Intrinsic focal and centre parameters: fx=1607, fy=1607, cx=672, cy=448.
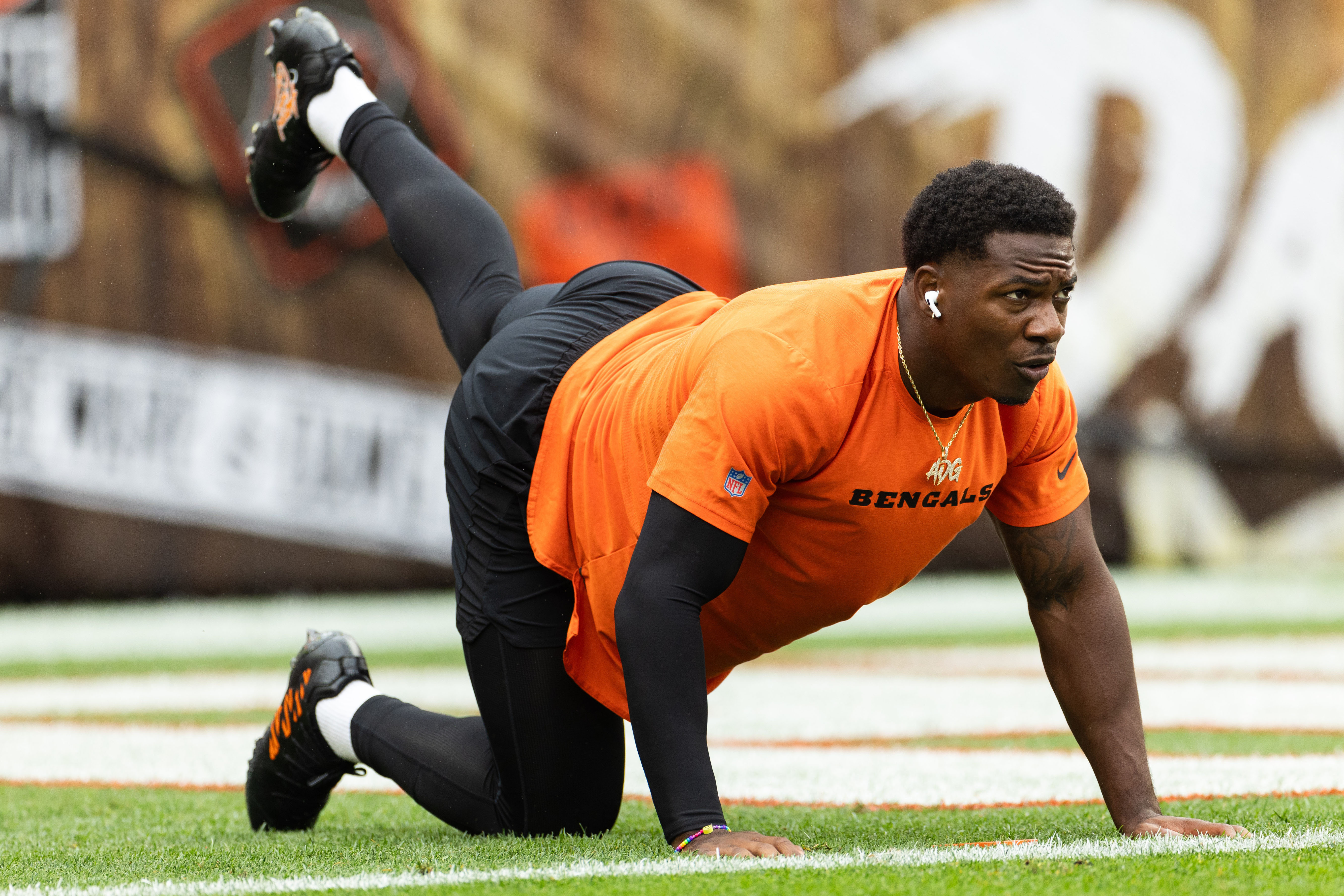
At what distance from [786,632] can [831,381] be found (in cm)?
64

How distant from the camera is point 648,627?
2684 mm

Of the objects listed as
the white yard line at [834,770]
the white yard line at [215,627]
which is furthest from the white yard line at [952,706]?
the white yard line at [215,627]

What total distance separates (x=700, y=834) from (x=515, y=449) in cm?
99

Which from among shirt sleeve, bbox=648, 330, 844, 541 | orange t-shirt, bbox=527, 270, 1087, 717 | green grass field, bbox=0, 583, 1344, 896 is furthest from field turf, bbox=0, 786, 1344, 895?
shirt sleeve, bbox=648, 330, 844, 541

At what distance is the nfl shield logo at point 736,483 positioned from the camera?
104 inches

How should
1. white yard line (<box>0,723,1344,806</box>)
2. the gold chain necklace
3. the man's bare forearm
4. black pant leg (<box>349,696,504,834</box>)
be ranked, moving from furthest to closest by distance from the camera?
white yard line (<box>0,723,1344,806</box>)
black pant leg (<box>349,696,504,834</box>)
the man's bare forearm
the gold chain necklace

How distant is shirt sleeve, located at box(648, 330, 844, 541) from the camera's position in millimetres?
2637

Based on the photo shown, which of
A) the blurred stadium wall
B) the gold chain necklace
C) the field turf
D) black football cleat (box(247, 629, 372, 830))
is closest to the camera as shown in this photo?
the field turf

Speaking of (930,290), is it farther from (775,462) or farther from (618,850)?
(618,850)

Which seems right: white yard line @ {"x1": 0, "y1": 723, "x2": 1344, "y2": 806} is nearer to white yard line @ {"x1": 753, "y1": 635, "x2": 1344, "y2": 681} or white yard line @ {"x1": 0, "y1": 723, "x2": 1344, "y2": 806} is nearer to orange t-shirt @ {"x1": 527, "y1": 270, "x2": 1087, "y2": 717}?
orange t-shirt @ {"x1": 527, "y1": 270, "x2": 1087, "y2": 717}

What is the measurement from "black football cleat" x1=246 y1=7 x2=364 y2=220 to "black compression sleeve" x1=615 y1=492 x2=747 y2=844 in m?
2.10

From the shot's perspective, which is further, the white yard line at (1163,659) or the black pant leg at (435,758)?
the white yard line at (1163,659)

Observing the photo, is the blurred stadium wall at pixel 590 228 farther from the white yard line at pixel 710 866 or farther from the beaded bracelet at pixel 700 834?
the beaded bracelet at pixel 700 834

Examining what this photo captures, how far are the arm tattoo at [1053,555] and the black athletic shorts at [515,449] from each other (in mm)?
923
